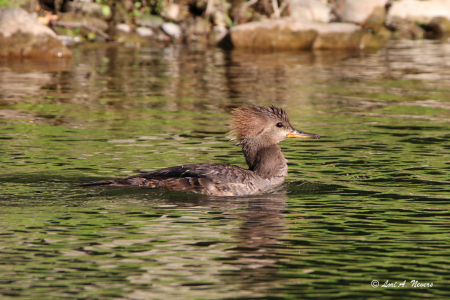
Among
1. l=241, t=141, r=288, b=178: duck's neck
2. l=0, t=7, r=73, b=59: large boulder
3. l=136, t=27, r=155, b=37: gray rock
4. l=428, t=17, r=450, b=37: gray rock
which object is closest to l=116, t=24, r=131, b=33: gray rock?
l=136, t=27, r=155, b=37: gray rock

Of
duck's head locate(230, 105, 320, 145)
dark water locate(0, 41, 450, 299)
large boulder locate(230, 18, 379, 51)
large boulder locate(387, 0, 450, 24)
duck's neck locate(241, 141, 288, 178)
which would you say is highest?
large boulder locate(387, 0, 450, 24)

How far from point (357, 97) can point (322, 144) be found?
200 inches

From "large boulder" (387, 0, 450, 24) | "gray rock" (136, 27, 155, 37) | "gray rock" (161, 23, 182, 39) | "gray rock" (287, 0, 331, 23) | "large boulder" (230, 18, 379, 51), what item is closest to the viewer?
"large boulder" (230, 18, 379, 51)

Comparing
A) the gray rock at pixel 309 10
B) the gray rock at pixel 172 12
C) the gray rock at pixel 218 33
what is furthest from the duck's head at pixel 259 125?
the gray rock at pixel 172 12

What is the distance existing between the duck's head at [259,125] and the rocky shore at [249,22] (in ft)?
55.6

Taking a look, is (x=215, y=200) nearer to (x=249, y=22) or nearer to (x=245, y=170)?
(x=245, y=170)

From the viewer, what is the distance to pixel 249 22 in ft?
94.3

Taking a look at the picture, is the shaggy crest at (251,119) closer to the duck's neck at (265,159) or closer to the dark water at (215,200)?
the duck's neck at (265,159)

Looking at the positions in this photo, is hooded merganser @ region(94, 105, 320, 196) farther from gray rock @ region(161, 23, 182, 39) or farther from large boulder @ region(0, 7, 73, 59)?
gray rock @ region(161, 23, 182, 39)

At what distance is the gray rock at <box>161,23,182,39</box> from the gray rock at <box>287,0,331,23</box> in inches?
176

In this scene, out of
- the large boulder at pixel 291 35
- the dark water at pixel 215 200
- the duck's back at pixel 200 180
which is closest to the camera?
the dark water at pixel 215 200

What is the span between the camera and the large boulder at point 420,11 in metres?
31.0

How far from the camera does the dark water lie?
5766 mm

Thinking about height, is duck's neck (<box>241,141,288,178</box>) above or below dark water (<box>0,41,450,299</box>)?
above
